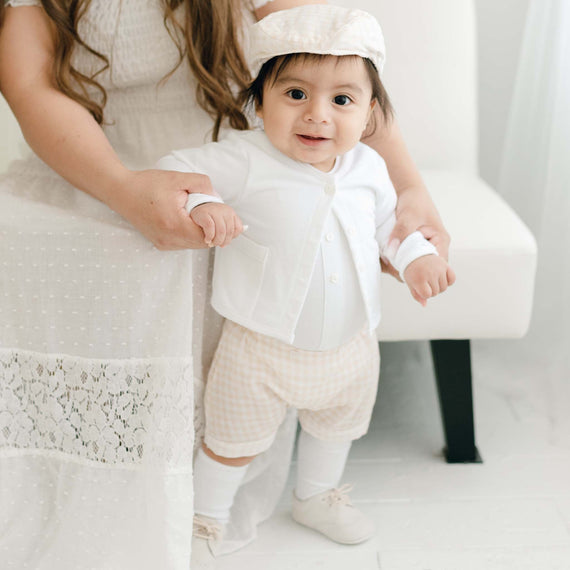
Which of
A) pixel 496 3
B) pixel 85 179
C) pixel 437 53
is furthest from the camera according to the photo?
pixel 496 3

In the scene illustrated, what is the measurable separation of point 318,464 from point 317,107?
0.54 m

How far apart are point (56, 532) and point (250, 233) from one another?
1.45ft

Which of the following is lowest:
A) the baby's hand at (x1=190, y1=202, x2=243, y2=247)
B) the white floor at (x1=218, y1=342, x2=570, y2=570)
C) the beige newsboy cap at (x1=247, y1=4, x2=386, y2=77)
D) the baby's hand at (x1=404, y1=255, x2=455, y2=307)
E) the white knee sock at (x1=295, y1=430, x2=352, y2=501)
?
the white floor at (x1=218, y1=342, x2=570, y2=570)

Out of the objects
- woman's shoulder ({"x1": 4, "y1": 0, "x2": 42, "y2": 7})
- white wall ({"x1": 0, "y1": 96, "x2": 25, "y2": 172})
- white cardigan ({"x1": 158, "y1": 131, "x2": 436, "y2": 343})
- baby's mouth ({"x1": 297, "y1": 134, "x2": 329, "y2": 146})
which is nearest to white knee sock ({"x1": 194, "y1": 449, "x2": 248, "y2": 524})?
white cardigan ({"x1": 158, "y1": 131, "x2": 436, "y2": 343})

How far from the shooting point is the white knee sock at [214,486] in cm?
110

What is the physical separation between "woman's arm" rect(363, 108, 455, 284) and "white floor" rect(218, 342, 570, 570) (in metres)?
0.40

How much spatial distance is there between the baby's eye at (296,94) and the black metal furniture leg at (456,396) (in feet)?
1.71

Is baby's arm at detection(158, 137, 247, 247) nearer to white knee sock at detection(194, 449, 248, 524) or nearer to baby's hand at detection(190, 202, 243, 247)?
baby's hand at detection(190, 202, 243, 247)

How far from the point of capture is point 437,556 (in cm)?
113

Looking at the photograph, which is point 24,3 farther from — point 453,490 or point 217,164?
point 453,490

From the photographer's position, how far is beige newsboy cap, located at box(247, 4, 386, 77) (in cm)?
87

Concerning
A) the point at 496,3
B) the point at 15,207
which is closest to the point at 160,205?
the point at 15,207

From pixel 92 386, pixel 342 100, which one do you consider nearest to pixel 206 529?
pixel 92 386

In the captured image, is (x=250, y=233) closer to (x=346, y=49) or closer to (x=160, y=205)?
(x=160, y=205)
